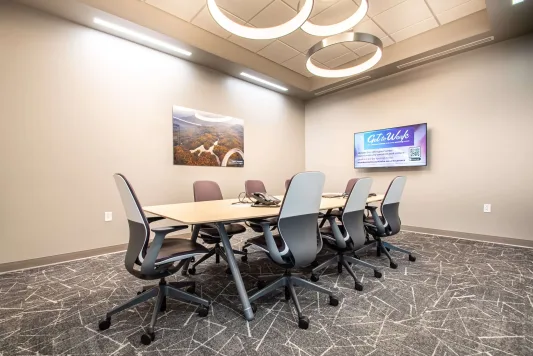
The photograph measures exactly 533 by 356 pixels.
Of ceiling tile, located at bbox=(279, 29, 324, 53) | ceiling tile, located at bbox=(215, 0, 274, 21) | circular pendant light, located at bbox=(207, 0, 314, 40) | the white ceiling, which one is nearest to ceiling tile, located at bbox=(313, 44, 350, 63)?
the white ceiling

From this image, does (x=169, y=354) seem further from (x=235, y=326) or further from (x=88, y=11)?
(x=88, y=11)

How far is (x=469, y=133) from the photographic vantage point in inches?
153

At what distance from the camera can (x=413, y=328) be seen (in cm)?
157

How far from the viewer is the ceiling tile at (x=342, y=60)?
452 cm

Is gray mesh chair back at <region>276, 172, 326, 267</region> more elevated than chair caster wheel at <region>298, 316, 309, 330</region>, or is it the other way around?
gray mesh chair back at <region>276, 172, 326, 267</region>

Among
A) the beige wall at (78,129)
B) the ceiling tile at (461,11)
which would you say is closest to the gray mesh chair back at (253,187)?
the beige wall at (78,129)

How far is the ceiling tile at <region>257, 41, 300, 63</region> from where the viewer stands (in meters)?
4.16

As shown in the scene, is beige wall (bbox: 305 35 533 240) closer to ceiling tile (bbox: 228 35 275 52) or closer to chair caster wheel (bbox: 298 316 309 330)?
ceiling tile (bbox: 228 35 275 52)

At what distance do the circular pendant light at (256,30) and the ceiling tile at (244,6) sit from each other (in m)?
0.82

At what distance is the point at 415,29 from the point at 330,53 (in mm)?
1316

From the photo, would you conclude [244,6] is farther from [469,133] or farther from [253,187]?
[469,133]

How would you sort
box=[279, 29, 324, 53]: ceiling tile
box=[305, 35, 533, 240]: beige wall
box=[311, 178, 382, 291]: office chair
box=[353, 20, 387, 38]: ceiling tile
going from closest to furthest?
box=[311, 178, 382, 291]: office chair < box=[305, 35, 533, 240]: beige wall < box=[353, 20, 387, 38]: ceiling tile < box=[279, 29, 324, 53]: ceiling tile

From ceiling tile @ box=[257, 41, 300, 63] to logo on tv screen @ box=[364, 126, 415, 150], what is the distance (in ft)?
7.23

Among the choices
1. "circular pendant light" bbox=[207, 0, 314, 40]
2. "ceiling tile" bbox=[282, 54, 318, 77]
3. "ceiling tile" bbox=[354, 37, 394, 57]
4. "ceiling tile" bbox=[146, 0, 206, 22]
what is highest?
"ceiling tile" bbox=[146, 0, 206, 22]
